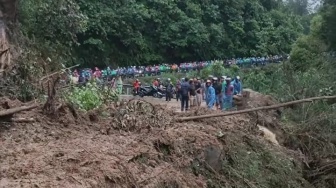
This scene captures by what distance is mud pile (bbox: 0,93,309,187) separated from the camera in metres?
5.53

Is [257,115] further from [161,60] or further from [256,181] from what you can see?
[161,60]

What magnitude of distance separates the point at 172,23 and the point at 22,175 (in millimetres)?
29609

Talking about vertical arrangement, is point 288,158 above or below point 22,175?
below

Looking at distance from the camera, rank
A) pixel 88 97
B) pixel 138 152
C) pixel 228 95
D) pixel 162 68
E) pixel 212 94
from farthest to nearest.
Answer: pixel 162 68 < pixel 228 95 < pixel 212 94 < pixel 88 97 < pixel 138 152

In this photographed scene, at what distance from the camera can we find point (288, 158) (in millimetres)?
9617

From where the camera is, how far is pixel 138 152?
21.8ft

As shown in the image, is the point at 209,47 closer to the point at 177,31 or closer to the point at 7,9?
the point at 177,31

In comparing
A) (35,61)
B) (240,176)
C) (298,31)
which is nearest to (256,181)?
(240,176)

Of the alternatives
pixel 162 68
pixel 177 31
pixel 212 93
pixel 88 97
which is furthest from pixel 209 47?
pixel 88 97

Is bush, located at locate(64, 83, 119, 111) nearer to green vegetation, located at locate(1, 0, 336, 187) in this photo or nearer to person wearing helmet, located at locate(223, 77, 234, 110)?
green vegetation, located at locate(1, 0, 336, 187)

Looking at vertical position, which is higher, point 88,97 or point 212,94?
point 88,97

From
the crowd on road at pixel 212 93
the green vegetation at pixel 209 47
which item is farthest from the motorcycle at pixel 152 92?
the crowd on road at pixel 212 93

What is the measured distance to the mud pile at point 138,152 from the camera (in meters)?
5.53

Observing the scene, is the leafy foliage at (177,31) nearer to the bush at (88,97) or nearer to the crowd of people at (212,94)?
the crowd of people at (212,94)
